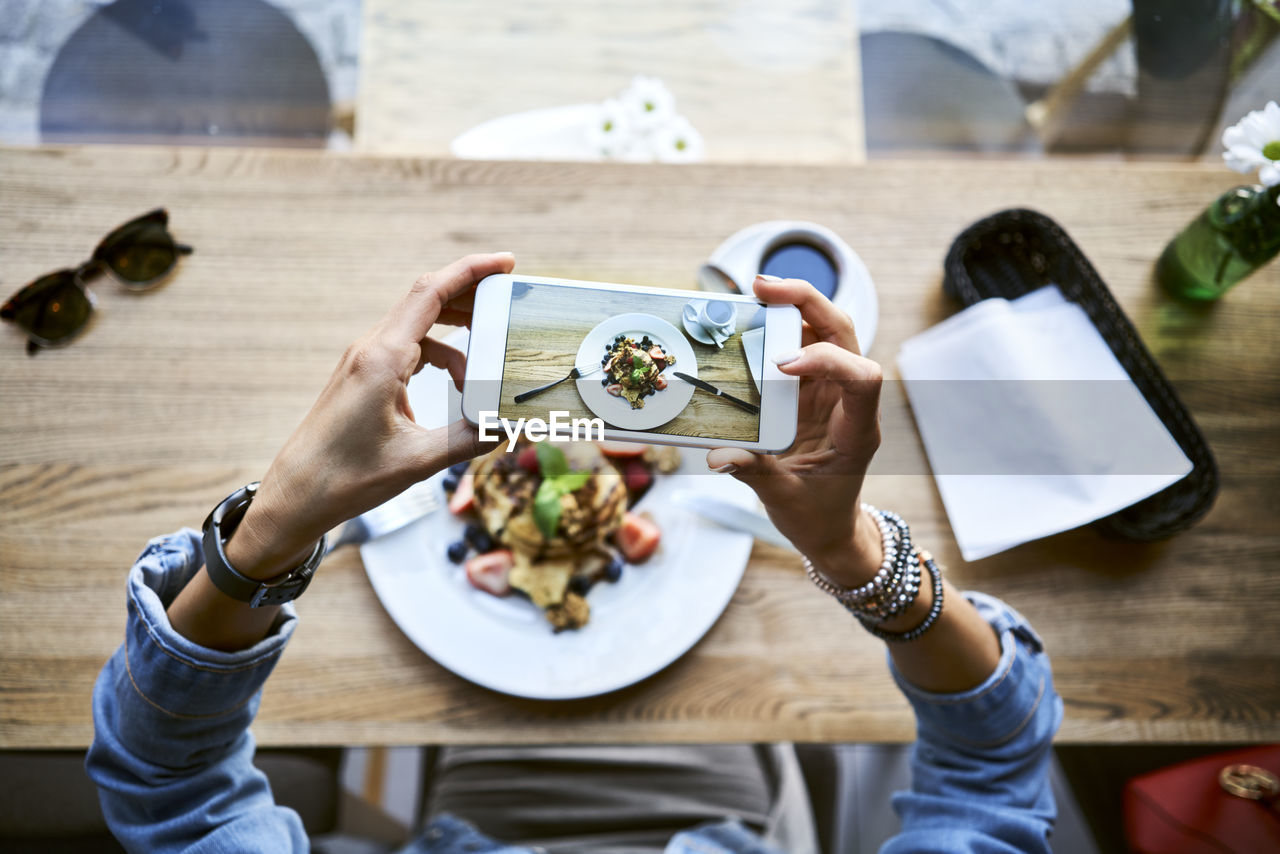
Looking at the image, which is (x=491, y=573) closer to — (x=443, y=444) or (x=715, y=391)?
(x=443, y=444)

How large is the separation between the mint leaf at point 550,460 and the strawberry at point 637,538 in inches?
4.2

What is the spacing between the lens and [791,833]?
1121mm

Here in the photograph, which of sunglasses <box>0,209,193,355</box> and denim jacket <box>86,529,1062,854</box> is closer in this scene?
denim jacket <box>86,529,1062,854</box>

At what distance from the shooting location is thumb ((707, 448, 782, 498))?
670mm

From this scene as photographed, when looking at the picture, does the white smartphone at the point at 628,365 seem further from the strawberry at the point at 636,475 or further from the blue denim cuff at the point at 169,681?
the blue denim cuff at the point at 169,681

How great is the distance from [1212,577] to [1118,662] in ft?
0.58

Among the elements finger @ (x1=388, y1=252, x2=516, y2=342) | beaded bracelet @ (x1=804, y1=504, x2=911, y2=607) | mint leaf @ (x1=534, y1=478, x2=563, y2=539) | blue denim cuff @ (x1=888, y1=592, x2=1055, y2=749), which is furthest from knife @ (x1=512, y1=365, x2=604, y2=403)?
blue denim cuff @ (x1=888, y1=592, x2=1055, y2=749)

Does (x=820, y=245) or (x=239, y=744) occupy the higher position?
(x=820, y=245)

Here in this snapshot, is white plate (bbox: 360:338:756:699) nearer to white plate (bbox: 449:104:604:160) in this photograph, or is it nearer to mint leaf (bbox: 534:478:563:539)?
mint leaf (bbox: 534:478:563:539)

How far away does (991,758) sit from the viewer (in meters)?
0.81

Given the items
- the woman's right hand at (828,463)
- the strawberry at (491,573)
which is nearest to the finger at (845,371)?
the woman's right hand at (828,463)

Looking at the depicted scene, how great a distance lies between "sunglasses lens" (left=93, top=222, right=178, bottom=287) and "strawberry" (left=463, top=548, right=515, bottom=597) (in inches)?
23.5

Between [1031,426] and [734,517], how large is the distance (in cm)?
39

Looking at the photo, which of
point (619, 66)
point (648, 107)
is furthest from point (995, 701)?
point (619, 66)
